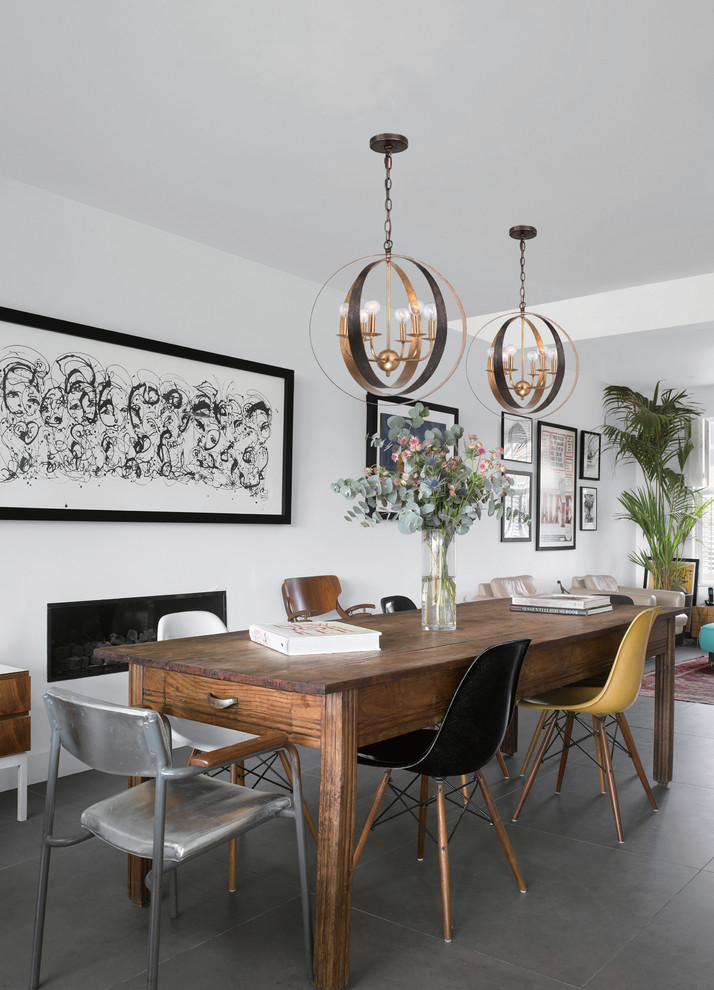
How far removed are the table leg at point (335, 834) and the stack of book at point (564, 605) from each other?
1942 millimetres

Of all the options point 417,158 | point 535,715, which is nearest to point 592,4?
point 417,158

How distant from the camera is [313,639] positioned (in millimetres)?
2473

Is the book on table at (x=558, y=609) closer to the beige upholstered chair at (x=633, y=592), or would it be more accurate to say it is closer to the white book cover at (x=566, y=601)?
the white book cover at (x=566, y=601)

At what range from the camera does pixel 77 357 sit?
3984mm

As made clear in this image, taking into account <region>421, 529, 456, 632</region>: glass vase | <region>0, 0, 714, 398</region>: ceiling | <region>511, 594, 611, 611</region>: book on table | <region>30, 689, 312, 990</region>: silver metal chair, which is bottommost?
<region>30, 689, 312, 990</region>: silver metal chair

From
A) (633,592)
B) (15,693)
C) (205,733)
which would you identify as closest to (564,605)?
(205,733)

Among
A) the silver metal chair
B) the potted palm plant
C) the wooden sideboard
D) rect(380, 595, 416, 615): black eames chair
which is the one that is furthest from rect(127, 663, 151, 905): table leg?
the potted palm plant

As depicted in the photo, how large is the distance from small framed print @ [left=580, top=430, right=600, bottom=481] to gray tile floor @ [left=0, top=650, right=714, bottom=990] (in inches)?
210

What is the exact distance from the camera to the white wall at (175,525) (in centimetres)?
384

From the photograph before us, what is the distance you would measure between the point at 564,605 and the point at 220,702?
6.62ft

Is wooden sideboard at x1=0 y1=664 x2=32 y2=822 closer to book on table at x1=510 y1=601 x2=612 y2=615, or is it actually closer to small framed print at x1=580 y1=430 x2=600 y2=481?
book on table at x1=510 y1=601 x2=612 y2=615

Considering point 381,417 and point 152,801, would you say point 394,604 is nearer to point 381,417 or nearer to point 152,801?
point 381,417

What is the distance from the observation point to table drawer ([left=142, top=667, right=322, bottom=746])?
2156mm

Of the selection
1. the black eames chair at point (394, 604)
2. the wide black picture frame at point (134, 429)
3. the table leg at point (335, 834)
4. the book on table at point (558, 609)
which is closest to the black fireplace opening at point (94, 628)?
the wide black picture frame at point (134, 429)
